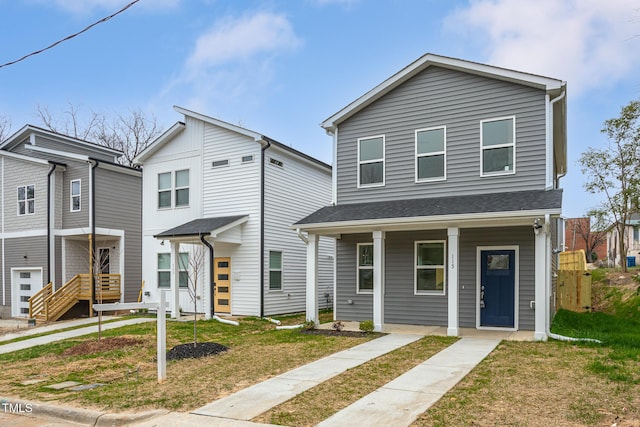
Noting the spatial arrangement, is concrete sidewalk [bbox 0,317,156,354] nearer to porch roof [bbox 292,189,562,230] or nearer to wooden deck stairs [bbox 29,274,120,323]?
wooden deck stairs [bbox 29,274,120,323]

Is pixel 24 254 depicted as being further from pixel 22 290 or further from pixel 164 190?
pixel 164 190

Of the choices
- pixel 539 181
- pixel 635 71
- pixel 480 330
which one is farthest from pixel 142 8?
pixel 480 330

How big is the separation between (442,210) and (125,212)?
1440cm

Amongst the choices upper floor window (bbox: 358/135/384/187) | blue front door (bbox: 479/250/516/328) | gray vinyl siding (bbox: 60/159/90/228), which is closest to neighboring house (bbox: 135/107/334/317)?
gray vinyl siding (bbox: 60/159/90/228)

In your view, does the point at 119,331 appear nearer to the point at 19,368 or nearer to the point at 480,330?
the point at 19,368

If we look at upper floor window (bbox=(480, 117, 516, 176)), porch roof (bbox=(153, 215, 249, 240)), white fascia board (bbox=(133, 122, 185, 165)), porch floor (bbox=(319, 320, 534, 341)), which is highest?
white fascia board (bbox=(133, 122, 185, 165))

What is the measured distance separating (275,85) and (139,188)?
9127 millimetres

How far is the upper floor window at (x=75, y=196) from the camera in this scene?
19766 millimetres

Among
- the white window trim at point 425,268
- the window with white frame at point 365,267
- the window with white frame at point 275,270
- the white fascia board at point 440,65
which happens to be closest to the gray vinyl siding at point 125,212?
the window with white frame at point 275,270

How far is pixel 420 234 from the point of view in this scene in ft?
42.3

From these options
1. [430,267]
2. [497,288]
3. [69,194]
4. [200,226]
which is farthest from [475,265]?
[69,194]

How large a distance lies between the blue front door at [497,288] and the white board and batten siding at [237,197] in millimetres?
7293

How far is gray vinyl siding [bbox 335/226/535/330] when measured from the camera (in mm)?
11609

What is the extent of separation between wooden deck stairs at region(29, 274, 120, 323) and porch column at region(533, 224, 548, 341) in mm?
14778
